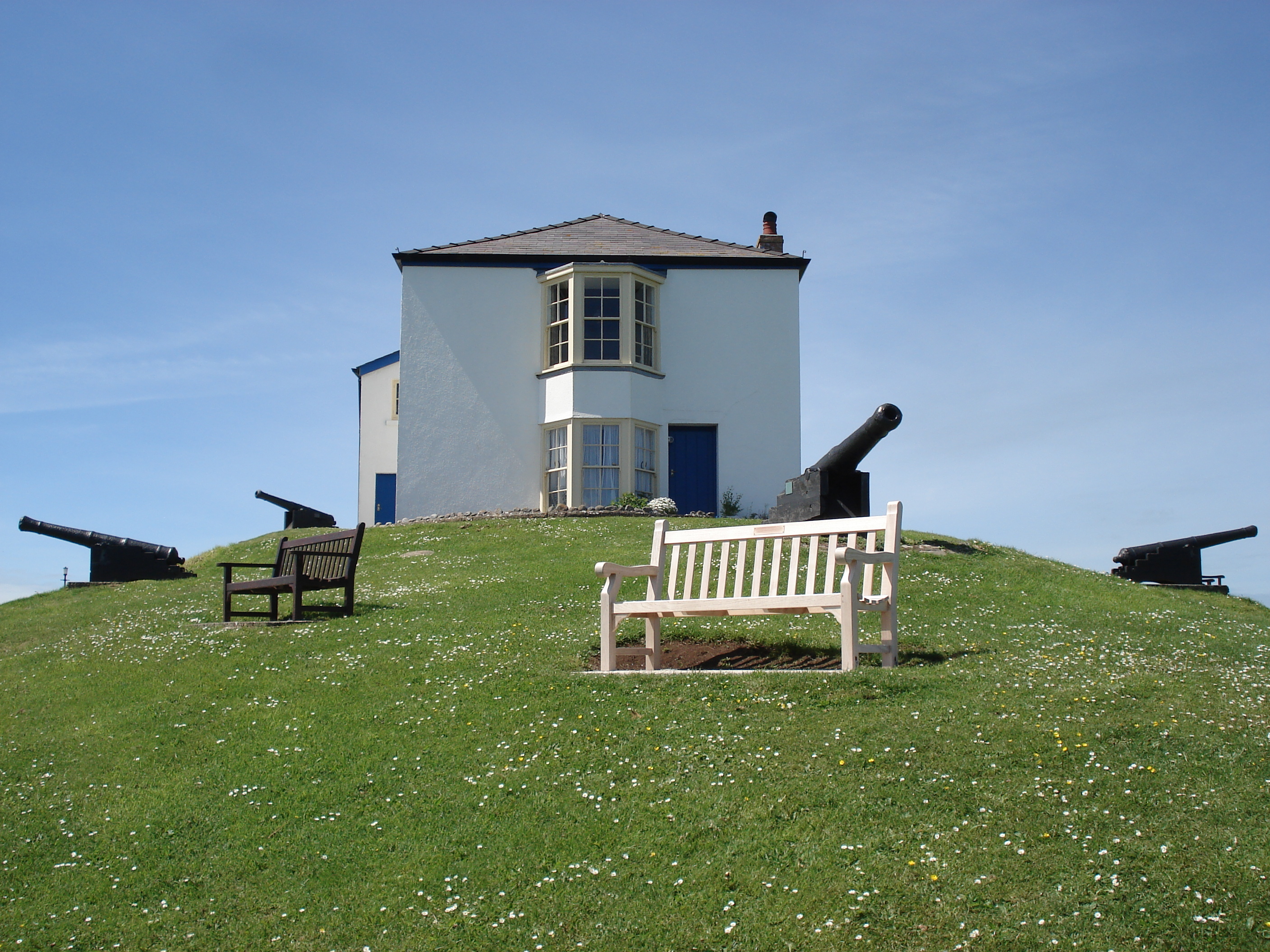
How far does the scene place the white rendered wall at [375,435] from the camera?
99.2 feet

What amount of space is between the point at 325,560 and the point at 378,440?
17.3 meters

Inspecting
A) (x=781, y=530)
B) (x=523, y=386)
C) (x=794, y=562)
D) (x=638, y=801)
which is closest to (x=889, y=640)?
(x=794, y=562)

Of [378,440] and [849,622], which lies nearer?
[849,622]

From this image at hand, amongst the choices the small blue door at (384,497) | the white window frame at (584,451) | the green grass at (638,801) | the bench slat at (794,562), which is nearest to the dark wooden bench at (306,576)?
the green grass at (638,801)

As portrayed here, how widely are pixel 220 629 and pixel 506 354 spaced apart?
1395cm

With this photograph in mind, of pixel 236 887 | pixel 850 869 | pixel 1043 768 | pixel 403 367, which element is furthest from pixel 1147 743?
pixel 403 367

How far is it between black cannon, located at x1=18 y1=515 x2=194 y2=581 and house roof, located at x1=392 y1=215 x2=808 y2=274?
9603 mm

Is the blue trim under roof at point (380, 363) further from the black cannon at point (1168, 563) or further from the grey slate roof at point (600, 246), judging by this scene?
the black cannon at point (1168, 563)

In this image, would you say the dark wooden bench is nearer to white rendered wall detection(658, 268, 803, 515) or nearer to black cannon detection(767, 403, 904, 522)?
black cannon detection(767, 403, 904, 522)

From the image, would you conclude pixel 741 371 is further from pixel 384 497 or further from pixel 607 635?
pixel 607 635

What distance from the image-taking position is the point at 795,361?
1025 inches

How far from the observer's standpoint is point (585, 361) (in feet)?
81.9

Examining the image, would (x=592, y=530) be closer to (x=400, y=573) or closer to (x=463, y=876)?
(x=400, y=573)

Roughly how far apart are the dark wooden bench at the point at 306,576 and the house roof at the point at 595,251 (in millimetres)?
13418
